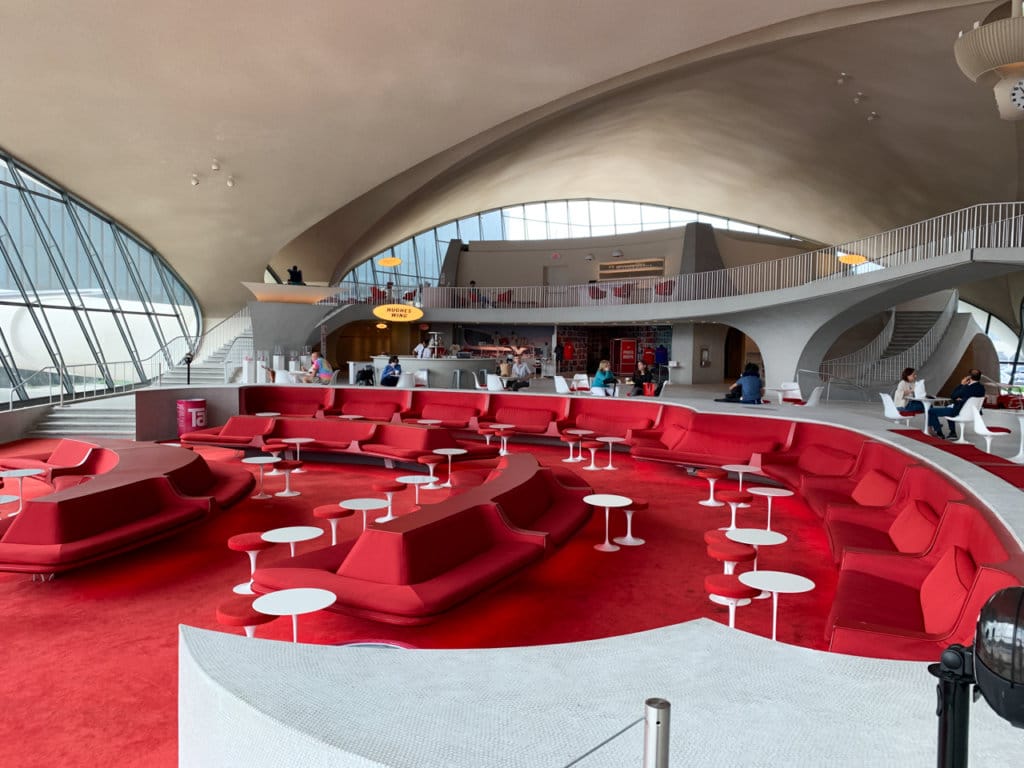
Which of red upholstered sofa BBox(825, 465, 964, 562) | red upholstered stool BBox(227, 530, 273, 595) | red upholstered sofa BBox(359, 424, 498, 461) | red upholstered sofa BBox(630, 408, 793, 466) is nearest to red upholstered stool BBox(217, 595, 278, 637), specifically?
red upholstered stool BBox(227, 530, 273, 595)

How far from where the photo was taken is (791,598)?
4727 mm

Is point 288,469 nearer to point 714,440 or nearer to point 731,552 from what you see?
point 731,552

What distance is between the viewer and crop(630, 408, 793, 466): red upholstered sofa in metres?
8.47

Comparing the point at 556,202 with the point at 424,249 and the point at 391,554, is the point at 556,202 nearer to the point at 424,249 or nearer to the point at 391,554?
the point at 424,249

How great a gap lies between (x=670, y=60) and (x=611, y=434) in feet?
28.4

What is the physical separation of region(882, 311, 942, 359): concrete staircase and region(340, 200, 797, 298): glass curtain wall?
538 inches

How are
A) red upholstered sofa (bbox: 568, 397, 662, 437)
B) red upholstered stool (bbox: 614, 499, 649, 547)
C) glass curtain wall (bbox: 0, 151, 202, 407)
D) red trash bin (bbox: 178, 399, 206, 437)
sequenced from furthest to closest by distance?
glass curtain wall (bbox: 0, 151, 202, 407) < red trash bin (bbox: 178, 399, 206, 437) < red upholstered sofa (bbox: 568, 397, 662, 437) < red upholstered stool (bbox: 614, 499, 649, 547)

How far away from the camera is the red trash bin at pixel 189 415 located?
11562 mm

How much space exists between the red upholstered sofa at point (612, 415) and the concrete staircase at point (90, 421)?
24.2ft

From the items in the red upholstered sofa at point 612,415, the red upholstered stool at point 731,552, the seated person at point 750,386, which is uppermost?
the seated person at point 750,386

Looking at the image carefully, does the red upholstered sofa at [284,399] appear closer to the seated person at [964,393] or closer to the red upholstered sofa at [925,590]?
the red upholstered sofa at [925,590]

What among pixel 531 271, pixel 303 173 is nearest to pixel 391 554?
pixel 303 173

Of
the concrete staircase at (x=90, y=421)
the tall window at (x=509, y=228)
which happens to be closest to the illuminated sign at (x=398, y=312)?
the concrete staircase at (x=90, y=421)

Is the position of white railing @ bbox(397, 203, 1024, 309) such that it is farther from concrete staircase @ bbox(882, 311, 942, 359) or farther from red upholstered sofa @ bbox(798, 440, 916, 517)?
red upholstered sofa @ bbox(798, 440, 916, 517)
